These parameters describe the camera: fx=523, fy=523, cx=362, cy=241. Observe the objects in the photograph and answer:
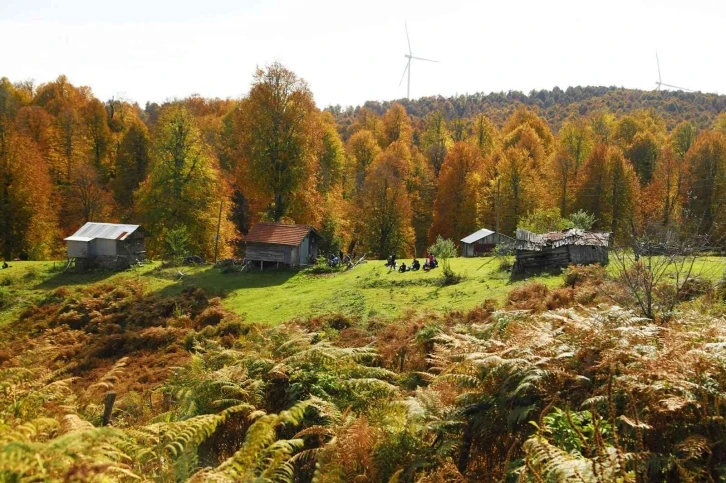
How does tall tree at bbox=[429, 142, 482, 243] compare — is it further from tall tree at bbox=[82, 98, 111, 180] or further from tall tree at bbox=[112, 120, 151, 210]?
tall tree at bbox=[82, 98, 111, 180]

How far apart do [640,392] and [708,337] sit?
8.35 ft

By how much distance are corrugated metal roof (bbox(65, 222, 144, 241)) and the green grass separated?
119 inches

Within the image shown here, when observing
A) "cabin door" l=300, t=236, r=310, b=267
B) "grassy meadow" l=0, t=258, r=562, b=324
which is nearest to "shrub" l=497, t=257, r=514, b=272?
"grassy meadow" l=0, t=258, r=562, b=324

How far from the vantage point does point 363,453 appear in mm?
7965

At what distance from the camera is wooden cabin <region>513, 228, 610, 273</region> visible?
33.6m

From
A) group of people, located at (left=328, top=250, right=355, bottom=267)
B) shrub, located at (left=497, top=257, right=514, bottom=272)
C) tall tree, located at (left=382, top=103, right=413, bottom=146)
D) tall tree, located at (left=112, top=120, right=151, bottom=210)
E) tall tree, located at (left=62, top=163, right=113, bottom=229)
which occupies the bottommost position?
group of people, located at (left=328, top=250, right=355, bottom=267)

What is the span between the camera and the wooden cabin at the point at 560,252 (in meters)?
33.6

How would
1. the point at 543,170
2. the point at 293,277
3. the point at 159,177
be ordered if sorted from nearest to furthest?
the point at 293,277
the point at 159,177
the point at 543,170

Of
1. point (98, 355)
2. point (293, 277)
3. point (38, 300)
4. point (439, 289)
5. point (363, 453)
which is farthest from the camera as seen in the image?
point (293, 277)

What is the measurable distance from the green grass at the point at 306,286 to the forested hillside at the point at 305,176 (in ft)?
18.1

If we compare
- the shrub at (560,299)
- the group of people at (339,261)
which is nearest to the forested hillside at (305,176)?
the group of people at (339,261)

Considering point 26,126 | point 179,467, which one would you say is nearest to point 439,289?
point 179,467

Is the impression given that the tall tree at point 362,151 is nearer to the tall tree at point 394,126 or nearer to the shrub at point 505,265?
the tall tree at point 394,126

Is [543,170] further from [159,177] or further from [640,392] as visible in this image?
[640,392]
